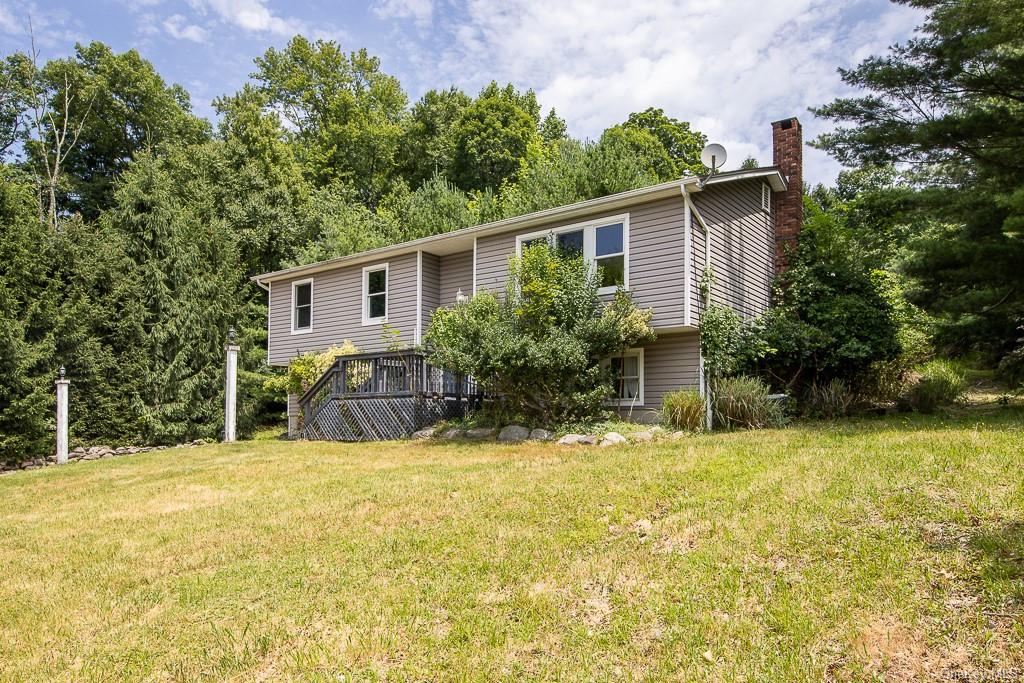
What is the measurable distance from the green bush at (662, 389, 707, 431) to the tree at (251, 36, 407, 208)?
78.9 feet

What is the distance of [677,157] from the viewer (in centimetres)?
3428

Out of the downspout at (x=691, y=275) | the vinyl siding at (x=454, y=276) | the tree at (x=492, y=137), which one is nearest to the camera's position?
the downspout at (x=691, y=275)

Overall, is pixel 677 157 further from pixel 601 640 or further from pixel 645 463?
A: pixel 601 640

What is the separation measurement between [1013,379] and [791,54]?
7.64m

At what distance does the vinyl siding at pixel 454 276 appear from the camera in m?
16.8

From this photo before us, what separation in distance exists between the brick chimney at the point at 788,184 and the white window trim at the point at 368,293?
9.22 metres

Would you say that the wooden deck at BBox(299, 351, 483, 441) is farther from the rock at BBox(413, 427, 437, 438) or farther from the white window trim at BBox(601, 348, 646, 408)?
the white window trim at BBox(601, 348, 646, 408)

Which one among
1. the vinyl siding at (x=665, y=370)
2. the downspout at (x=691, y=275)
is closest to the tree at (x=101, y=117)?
the vinyl siding at (x=665, y=370)

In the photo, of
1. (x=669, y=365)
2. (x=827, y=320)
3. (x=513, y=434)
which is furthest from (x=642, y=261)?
(x=513, y=434)

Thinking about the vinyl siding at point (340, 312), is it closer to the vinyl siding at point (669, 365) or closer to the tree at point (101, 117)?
the vinyl siding at point (669, 365)

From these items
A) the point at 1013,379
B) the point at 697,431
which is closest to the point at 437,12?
the point at 697,431

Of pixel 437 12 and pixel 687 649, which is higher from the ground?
pixel 437 12

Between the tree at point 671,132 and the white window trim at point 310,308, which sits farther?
the tree at point 671,132

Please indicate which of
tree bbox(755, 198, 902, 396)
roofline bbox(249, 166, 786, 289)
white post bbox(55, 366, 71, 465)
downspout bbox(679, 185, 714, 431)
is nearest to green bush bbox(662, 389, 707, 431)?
downspout bbox(679, 185, 714, 431)
